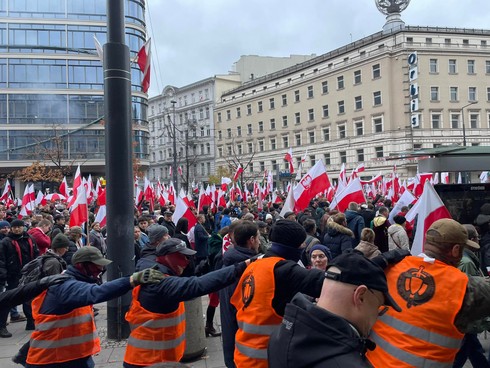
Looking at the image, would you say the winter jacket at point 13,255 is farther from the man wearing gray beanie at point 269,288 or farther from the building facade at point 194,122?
the building facade at point 194,122

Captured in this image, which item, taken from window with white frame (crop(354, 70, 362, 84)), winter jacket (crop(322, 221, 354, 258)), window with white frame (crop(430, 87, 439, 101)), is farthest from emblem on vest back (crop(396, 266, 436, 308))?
window with white frame (crop(354, 70, 362, 84))

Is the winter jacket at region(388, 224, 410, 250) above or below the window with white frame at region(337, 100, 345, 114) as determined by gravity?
below

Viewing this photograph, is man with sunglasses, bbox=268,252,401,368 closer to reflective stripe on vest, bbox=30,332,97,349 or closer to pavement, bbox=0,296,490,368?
reflective stripe on vest, bbox=30,332,97,349

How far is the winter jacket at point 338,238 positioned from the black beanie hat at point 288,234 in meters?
4.37

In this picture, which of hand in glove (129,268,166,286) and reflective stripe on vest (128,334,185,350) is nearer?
hand in glove (129,268,166,286)

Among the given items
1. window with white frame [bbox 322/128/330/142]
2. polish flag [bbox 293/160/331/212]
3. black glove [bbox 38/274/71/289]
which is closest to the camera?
black glove [bbox 38/274/71/289]

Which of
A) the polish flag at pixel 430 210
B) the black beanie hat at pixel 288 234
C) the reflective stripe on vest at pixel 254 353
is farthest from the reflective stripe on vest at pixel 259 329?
the polish flag at pixel 430 210

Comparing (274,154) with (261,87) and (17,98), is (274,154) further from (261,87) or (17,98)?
(17,98)

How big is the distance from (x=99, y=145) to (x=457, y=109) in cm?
3631

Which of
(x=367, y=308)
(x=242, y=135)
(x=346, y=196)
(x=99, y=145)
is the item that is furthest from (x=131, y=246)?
(x=242, y=135)

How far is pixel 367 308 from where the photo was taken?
192 cm

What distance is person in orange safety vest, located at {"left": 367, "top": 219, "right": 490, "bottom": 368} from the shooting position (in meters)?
2.79

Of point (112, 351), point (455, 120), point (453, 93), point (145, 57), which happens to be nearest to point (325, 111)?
point (453, 93)

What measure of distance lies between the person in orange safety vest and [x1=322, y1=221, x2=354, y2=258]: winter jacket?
4606 mm
